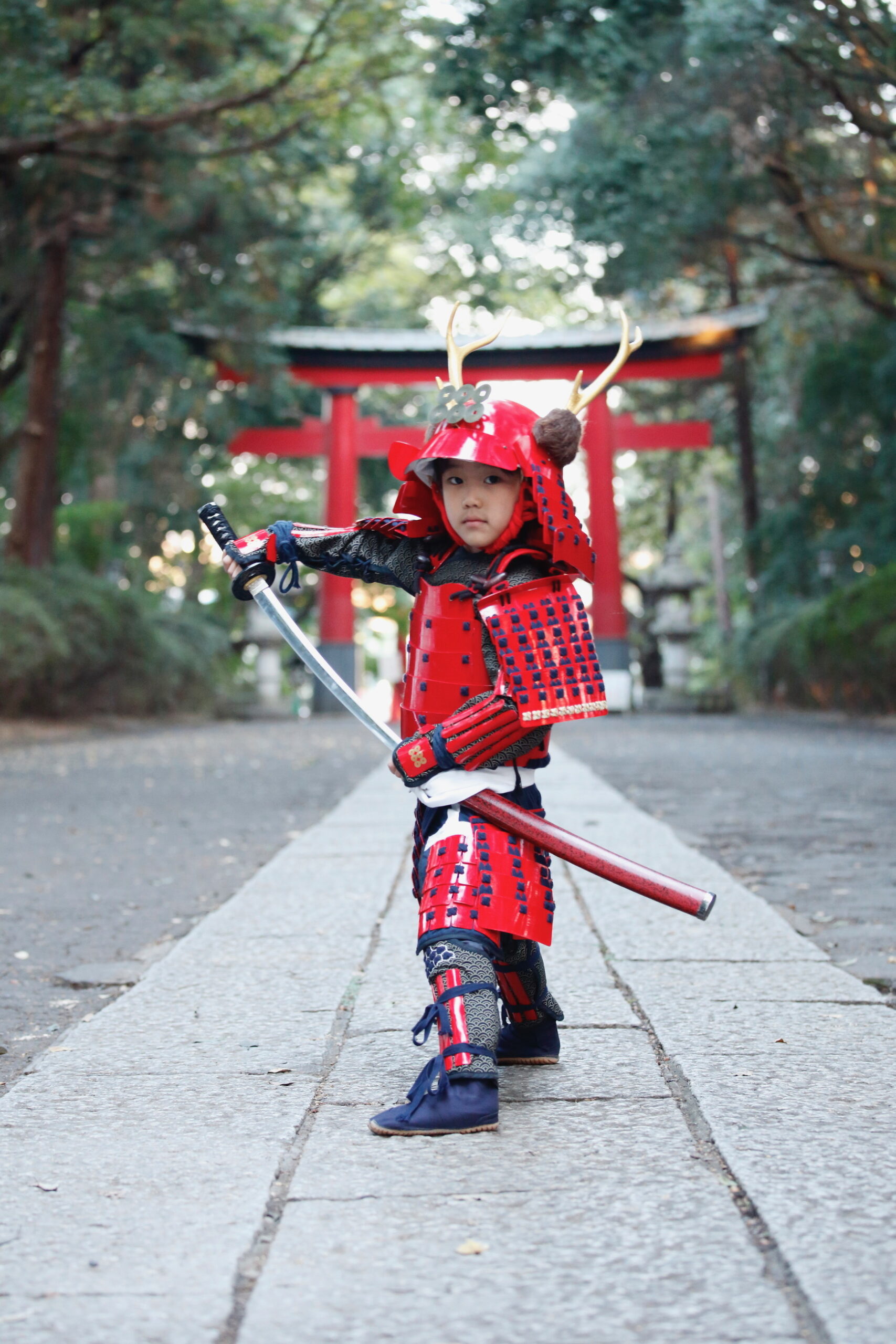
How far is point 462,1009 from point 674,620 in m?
23.9

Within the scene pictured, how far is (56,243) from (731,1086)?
1487cm

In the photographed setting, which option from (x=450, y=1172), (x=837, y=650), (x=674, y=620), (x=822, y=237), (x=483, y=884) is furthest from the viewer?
(x=674, y=620)

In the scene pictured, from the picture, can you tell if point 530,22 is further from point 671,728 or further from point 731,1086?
point 731,1086

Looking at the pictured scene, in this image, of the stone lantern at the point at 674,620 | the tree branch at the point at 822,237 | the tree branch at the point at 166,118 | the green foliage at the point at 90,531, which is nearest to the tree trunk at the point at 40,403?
the green foliage at the point at 90,531

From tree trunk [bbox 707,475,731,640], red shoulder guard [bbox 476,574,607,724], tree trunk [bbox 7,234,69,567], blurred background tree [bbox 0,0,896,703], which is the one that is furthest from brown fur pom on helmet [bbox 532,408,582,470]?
tree trunk [bbox 707,475,731,640]

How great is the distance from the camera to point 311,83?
12023mm

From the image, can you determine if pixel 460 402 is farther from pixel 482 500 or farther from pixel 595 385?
pixel 595 385

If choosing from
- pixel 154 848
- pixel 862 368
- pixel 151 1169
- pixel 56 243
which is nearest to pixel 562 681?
pixel 151 1169

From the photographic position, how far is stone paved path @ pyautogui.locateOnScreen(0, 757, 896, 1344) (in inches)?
59.2

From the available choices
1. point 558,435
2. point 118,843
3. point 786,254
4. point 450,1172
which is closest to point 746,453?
point 786,254

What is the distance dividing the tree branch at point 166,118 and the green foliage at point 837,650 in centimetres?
955

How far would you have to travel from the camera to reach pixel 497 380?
810 inches

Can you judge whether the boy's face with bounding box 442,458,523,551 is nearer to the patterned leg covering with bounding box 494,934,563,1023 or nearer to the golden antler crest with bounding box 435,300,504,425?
the golden antler crest with bounding box 435,300,504,425

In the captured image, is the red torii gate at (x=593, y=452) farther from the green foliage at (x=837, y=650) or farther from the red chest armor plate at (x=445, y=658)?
the red chest armor plate at (x=445, y=658)
